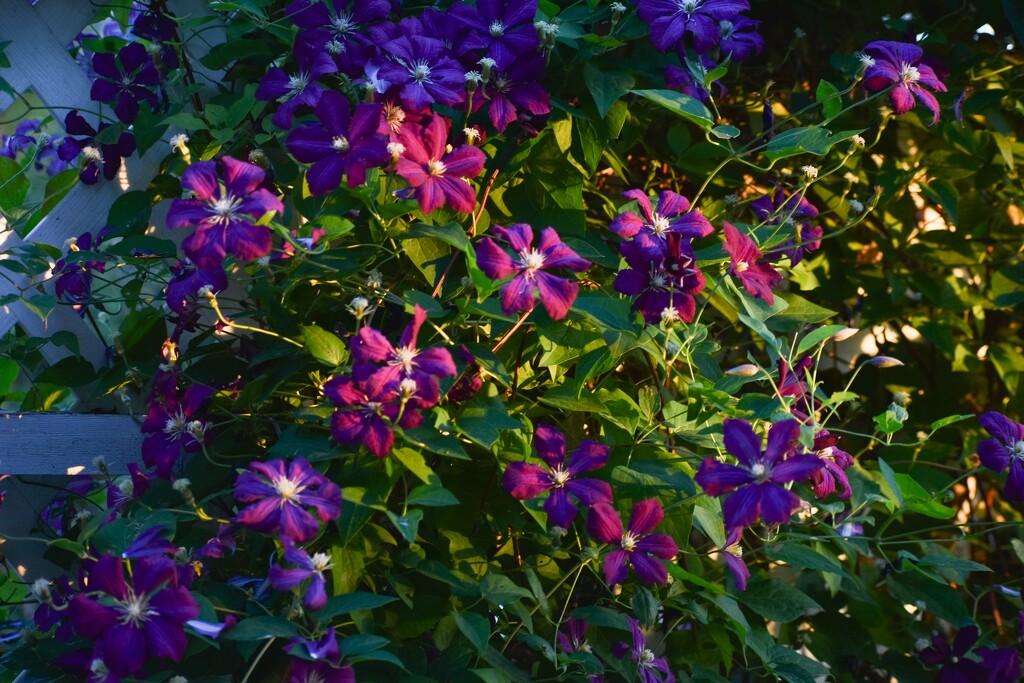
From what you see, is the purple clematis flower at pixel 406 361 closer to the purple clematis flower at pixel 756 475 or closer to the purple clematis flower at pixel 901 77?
the purple clematis flower at pixel 756 475

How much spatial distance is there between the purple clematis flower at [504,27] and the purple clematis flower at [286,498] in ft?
1.78

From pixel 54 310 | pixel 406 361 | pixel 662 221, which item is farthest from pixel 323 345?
pixel 54 310

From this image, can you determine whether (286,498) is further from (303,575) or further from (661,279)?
(661,279)

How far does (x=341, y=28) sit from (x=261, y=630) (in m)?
0.74

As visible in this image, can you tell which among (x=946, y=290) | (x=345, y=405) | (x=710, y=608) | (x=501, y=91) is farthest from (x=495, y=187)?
Answer: (x=946, y=290)

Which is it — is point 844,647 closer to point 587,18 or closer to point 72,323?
point 587,18

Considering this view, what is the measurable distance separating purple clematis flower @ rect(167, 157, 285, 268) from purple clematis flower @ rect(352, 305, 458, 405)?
0.14 m

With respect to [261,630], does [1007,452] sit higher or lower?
lower

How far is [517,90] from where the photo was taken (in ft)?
3.87

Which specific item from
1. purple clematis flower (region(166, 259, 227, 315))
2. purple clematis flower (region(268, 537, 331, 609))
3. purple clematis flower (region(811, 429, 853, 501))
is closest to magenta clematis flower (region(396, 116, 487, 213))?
purple clematis flower (region(166, 259, 227, 315))

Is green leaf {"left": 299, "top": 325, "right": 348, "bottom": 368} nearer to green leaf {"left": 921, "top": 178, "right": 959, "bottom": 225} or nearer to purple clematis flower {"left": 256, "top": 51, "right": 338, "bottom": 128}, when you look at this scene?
purple clematis flower {"left": 256, "top": 51, "right": 338, "bottom": 128}

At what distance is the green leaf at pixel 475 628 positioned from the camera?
105cm

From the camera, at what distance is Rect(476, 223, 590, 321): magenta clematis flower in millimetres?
1003

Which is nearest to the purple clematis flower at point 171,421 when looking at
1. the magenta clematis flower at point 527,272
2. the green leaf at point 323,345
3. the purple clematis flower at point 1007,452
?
the green leaf at point 323,345
